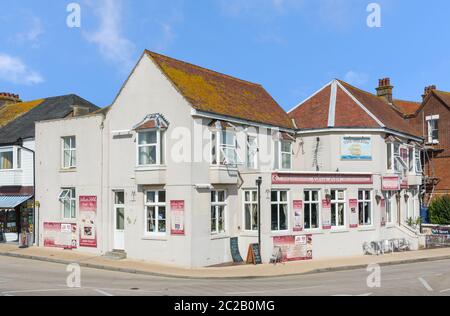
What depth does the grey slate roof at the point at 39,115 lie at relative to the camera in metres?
29.7

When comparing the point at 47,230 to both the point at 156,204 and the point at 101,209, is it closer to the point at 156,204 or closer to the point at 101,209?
the point at 101,209

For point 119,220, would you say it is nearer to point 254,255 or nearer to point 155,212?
point 155,212

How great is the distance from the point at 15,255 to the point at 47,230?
8.29ft

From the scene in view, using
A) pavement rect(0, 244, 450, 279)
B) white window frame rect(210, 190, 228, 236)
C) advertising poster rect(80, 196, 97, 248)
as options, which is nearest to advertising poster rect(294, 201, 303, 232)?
pavement rect(0, 244, 450, 279)

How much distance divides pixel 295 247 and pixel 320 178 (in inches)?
142

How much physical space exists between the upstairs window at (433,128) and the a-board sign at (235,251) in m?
23.0

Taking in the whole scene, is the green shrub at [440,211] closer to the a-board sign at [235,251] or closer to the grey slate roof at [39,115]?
Result: the a-board sign at [235,251]

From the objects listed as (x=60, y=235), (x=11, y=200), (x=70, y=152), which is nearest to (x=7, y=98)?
(x=11, y=200)

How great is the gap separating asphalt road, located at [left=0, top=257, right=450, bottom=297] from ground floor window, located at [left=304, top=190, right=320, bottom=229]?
14.0 ft

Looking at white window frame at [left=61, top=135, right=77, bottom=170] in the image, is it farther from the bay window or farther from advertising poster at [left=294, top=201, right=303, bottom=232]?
advertising poster at [left=294, top=201, right=303, bottom=232]

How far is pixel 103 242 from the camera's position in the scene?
82.4 feet

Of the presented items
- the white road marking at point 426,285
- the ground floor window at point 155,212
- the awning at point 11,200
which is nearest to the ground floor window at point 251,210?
the ground floor window at point 155,212

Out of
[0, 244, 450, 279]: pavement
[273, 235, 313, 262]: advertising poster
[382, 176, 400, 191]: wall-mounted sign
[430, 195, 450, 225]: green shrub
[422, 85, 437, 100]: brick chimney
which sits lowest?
[0, 244, 450, 279]: pavement

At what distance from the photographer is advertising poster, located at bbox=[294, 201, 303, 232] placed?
2452 cm
